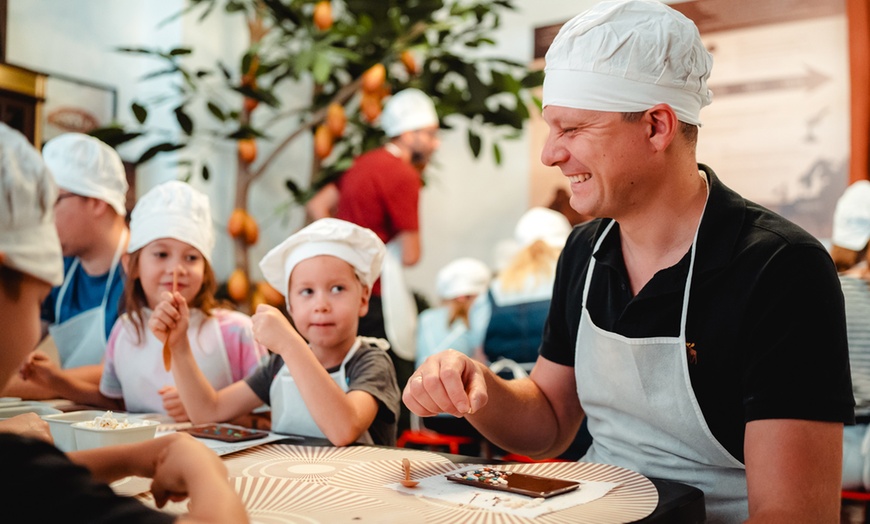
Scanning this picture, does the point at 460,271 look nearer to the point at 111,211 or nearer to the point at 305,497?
the point at 111,211

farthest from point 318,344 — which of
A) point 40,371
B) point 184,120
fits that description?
point 184,120

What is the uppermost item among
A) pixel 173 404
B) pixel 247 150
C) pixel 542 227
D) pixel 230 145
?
pixel 230 145

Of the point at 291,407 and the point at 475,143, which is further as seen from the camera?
the point at 475,143

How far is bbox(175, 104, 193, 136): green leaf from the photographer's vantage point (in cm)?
421

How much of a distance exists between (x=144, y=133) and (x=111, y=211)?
4.83ft

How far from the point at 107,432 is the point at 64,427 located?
0.17 metres

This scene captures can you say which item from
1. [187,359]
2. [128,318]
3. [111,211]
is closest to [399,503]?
[187,359]

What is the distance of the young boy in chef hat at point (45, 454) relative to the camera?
2.49ft

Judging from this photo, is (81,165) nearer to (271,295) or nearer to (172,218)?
(172,218)

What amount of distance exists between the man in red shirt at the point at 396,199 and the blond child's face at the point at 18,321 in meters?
2.68

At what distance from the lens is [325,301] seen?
2018 mm

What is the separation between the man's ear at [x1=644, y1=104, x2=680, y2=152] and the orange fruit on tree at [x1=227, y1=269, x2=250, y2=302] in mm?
3290

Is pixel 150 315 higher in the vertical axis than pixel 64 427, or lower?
higher

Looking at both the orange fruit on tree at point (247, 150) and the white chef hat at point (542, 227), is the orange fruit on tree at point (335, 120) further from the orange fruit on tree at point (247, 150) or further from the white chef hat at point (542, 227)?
the white chef hat at point (542, 227)
